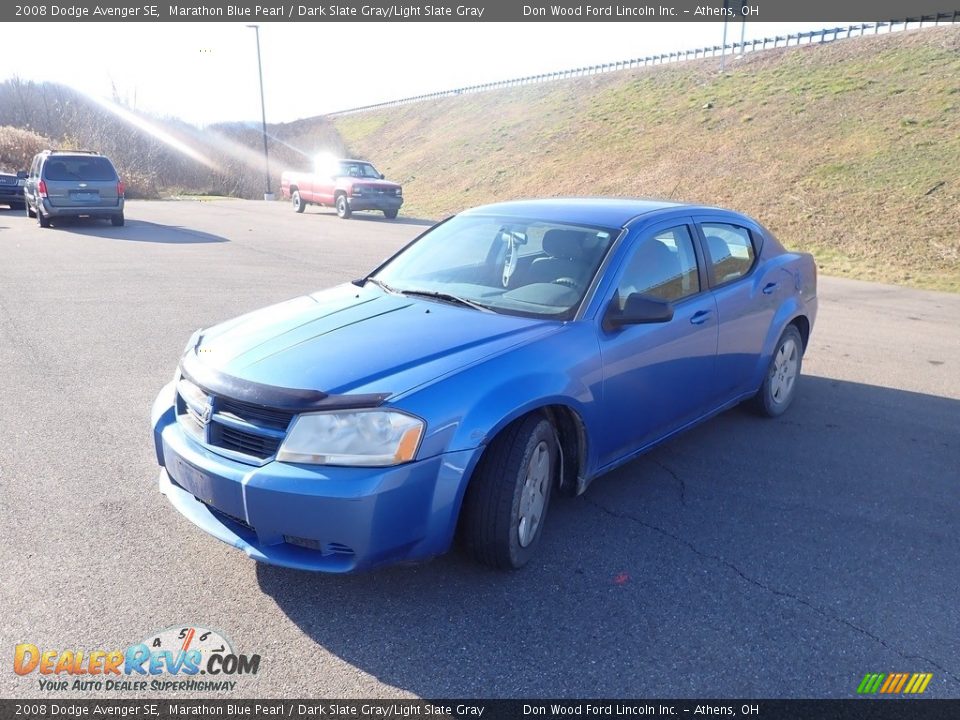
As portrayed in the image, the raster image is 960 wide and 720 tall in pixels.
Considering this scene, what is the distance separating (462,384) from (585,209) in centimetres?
198

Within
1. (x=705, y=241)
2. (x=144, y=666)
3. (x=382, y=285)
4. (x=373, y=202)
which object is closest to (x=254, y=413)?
(x=144, y=666)

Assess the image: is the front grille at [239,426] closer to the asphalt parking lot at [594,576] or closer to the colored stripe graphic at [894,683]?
the asphalt parking lot at [594,576]

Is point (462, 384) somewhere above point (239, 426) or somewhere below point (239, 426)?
above

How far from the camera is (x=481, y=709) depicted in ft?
8.80

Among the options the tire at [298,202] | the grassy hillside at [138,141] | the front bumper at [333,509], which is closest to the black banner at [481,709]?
the front bumper at [333,509]

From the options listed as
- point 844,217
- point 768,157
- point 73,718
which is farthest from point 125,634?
point 768,157

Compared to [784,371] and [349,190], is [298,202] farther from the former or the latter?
[784,371]

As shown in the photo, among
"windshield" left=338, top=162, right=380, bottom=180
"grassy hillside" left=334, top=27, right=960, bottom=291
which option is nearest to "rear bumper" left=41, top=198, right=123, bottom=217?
"windshield" left=338, top=162, right=380, bottom=180

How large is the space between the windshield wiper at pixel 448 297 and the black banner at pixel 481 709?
1.93m

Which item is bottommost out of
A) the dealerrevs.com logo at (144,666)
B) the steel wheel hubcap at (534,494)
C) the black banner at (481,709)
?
the black banner at (481,709)

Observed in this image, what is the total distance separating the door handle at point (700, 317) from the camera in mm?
4516

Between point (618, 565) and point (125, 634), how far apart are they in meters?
2.11

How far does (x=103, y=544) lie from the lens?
11.9 feet

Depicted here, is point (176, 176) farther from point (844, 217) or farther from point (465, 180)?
point (844, 217)
